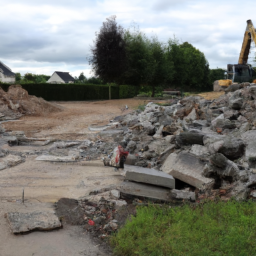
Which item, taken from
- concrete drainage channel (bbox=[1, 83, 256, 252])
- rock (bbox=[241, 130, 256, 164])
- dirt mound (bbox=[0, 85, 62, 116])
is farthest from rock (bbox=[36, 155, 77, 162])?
dirt mound (bbox=[0, 85, 62, 116])

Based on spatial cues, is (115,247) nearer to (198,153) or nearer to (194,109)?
(198,153)

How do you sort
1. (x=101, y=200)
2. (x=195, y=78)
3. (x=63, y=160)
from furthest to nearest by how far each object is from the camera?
(x=195, y=78)
(x=63, y=160)
(x=101, y=200)

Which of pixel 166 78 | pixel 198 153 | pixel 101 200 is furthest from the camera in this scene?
pixel 166 78

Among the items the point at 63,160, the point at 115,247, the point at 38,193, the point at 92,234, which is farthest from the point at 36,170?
the point at 115,247

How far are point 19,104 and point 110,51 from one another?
38.6ft

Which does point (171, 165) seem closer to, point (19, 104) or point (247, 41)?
point (19, 104)

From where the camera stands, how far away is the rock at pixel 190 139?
282 inches

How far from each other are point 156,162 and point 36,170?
9.03ft

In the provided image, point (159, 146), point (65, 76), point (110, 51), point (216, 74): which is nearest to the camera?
point (159, 146)

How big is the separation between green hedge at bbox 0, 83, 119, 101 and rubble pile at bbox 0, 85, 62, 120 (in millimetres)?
7180

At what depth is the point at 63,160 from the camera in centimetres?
830

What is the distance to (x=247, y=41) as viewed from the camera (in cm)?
2323

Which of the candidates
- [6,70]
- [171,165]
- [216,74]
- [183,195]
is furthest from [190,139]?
[6,70]

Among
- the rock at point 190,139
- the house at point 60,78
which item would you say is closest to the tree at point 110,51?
the rock at point 190,139
